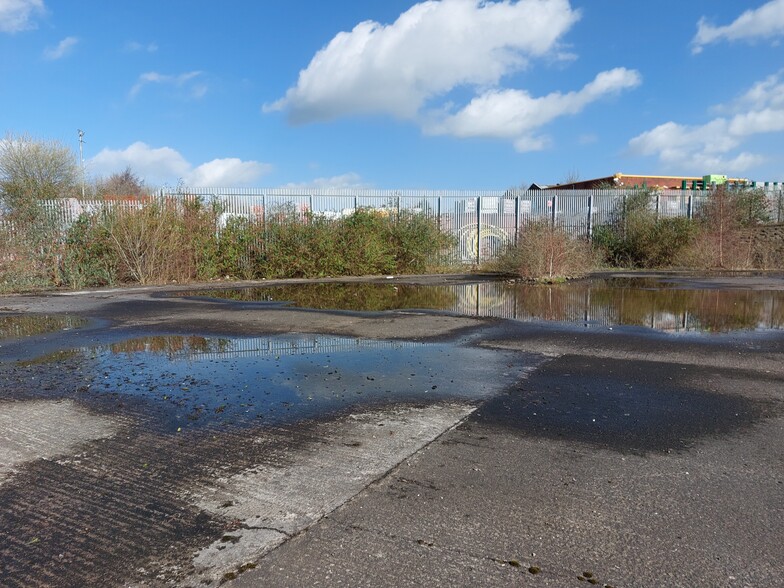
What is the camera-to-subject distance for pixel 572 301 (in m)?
13.6

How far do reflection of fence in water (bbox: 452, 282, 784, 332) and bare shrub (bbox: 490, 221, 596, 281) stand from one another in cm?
138

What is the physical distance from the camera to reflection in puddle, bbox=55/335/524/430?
558cm

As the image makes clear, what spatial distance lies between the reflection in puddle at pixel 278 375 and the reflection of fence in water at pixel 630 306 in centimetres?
392

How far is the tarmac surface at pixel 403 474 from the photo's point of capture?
299 cm

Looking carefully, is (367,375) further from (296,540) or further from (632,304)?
(632,304)

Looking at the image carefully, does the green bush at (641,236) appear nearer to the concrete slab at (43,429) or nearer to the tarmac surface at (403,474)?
the tarmac surface at (403,474)

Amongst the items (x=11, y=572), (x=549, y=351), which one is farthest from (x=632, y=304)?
(x=11, y=572)

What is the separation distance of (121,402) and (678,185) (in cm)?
4018

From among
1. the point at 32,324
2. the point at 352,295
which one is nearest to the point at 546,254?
the point at 352,295

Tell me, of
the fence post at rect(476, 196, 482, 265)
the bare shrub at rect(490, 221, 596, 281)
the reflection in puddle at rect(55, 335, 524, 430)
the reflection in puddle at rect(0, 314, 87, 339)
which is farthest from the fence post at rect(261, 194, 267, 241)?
the reflection in puddle at rect(55, 335, 524, 430)

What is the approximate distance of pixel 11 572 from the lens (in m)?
2.96

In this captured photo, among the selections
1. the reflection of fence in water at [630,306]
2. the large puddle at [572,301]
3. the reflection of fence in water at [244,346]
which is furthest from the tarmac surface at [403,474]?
the large puddle at [572,301]

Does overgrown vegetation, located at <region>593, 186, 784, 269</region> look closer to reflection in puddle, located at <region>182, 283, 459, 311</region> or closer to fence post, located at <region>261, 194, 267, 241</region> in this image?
reflection in puddle, located at <region>182, 283, 459, 311</region>

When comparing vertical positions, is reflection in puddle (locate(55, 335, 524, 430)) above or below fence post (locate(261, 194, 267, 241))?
below
